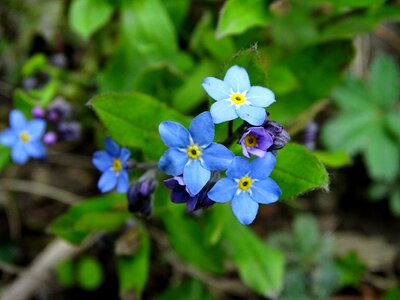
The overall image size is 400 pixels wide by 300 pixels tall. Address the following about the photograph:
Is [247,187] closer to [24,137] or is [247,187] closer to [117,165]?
[117,165]

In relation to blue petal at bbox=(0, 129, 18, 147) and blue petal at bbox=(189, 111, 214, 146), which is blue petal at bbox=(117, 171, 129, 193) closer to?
blue petal at bbox=(189, 111, 214, 146)

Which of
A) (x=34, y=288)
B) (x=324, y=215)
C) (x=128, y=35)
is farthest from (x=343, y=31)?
(x=34, y=288)

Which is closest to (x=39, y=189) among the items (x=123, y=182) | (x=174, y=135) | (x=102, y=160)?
(x=102, y=160)

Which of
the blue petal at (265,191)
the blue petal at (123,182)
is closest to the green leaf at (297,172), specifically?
the blue petal at (265,191)

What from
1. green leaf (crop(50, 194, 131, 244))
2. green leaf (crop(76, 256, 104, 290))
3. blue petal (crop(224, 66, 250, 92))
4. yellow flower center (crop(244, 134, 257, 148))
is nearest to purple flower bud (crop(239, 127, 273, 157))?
yellow flower center (crop(244, 134, 257, 148))

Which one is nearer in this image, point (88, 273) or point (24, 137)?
point (24, 137)

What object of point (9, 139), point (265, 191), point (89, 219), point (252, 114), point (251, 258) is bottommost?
point (251, 258)
